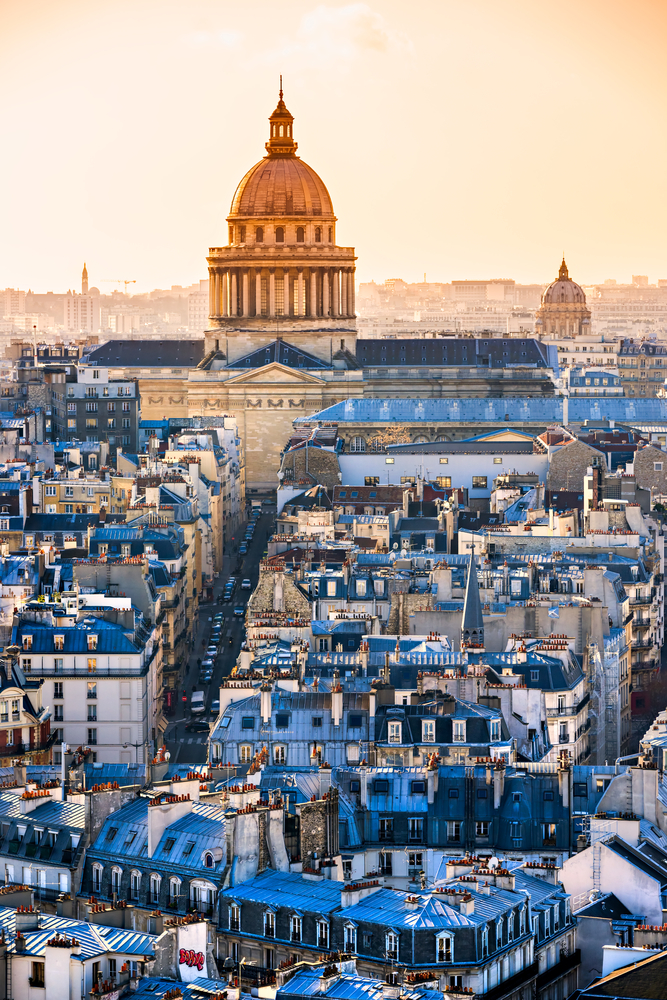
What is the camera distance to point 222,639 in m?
121

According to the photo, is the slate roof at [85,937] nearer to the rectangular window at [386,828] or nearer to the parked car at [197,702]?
the rectangular window at [386,828]

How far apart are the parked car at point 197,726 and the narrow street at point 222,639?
0.62 ft

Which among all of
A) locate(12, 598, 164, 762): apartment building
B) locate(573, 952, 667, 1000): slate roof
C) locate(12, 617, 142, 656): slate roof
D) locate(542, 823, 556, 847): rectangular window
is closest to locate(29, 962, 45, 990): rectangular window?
locate(573, 952, 667, 1000): slate roof

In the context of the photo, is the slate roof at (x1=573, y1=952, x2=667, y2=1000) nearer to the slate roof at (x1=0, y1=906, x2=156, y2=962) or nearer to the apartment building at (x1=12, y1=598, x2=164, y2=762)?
the slate roof at (x1=0, y1=906, x2=156, y2=962)

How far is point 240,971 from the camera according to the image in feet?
197

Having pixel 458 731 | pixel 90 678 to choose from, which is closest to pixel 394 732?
pixel 458 731

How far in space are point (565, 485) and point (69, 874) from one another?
90092 millimetres

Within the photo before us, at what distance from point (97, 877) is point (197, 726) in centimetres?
3470

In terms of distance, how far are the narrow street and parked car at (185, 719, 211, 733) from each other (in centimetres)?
19

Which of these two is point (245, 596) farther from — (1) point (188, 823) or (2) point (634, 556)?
(1) point (188, 823)

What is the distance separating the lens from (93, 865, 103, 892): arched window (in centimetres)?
6556

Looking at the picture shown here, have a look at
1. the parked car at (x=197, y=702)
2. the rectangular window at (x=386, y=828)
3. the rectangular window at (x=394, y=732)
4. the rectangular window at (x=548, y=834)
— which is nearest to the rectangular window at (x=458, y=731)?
the rectangular window at (x=394, y=732)

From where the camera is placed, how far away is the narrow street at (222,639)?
9619cm

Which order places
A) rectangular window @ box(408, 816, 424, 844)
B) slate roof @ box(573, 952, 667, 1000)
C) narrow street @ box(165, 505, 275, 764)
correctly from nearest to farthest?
slate roof @ box(573, 952, 667, 1000) → rectangular window @ box(408, 816, 424, 844) → narrow street @ box(165, 505, 275, 764)
